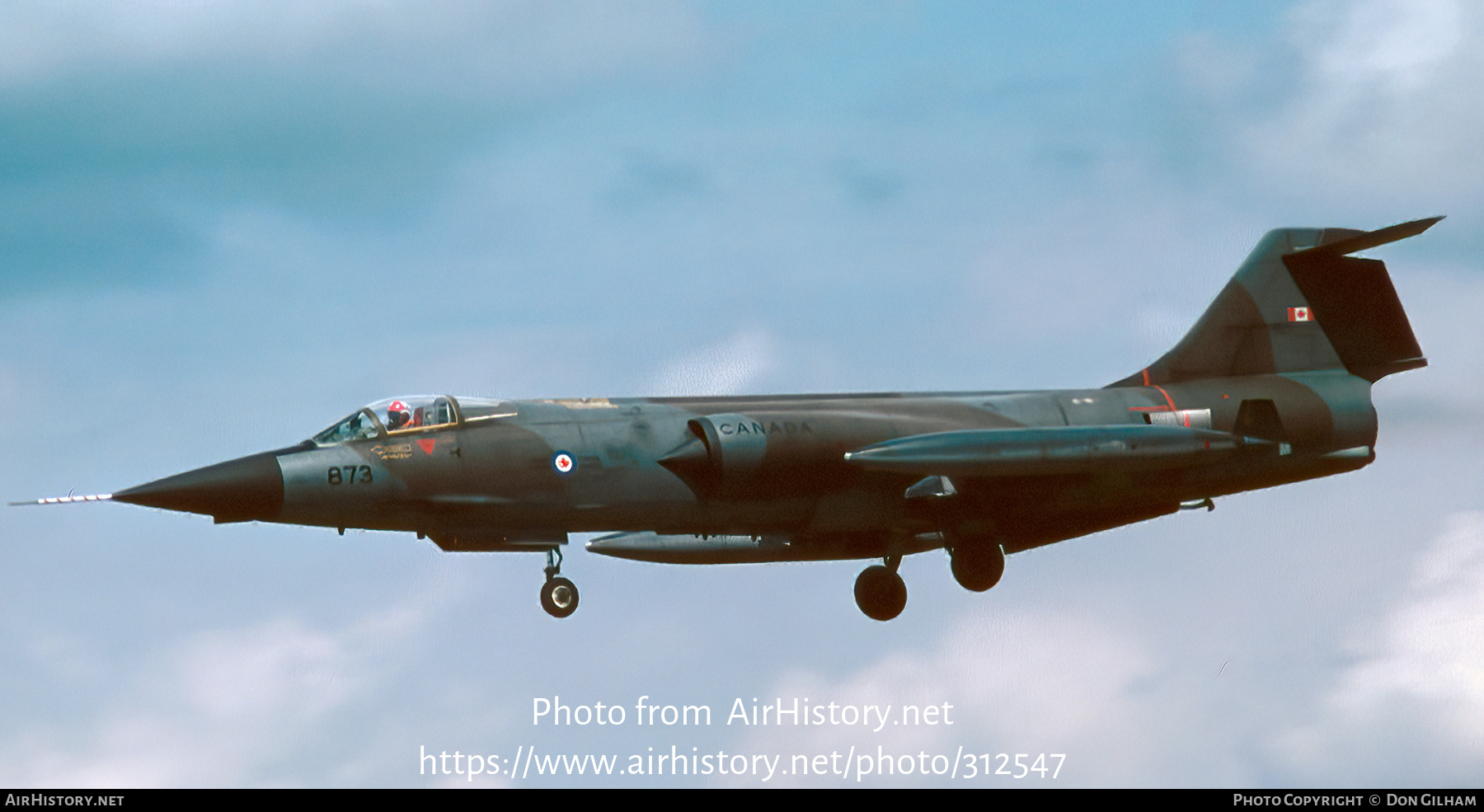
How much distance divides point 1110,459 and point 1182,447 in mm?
936

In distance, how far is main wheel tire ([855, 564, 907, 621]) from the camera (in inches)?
792

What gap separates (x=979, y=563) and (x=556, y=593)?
17.0 feet

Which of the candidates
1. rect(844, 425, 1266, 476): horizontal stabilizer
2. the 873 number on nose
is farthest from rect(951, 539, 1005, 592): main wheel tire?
the 873 number on nose

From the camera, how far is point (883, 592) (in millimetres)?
20125

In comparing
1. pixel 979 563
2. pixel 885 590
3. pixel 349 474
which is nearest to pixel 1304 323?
pixel 979 563

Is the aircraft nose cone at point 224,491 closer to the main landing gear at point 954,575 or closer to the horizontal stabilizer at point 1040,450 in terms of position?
the horizontal stabilizer at point 1040,450

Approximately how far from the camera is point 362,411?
17344 millimetres

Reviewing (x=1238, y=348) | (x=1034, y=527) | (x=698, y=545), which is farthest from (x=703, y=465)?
(x=1238, y=348)

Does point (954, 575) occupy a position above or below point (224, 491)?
below

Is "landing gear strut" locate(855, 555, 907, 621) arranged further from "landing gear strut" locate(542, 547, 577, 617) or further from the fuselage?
"landing gear strut" locate(542, 547, 577, 617)

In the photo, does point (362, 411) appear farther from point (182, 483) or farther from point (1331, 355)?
point (1331, 355)

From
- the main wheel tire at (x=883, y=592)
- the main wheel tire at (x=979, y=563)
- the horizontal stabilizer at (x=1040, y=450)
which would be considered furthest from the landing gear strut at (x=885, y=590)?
the horizontal stabilizer at (x=1040, y=450)

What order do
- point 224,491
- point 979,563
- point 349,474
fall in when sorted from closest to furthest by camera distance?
point 224,491 < point 349,474 < point 979,563

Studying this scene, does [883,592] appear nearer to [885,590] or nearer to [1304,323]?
[885,590]
